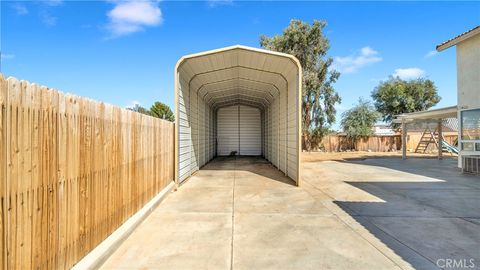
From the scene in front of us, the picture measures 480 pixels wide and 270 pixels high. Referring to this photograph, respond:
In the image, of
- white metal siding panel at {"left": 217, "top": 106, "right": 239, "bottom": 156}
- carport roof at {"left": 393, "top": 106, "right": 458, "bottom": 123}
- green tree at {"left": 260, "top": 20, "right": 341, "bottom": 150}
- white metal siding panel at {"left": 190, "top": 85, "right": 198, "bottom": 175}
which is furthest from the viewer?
green tree at {"left": 260, "top": 20, "right": 341, "bottom": 150}

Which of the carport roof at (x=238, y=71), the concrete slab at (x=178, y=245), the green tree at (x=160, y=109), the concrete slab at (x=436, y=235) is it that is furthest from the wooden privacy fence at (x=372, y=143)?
the green tree at (x=160, y=109)

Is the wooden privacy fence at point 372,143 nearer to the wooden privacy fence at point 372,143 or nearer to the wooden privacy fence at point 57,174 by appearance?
the wooden privacy fence at point 372,143

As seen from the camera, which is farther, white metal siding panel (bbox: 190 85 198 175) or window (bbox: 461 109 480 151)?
window (bbox: 461 109 480 151)

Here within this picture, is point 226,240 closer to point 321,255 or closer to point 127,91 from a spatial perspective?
point 321,255

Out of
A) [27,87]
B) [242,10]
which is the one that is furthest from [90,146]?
[242,10]

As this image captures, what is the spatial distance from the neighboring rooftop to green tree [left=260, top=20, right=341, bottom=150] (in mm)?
10511

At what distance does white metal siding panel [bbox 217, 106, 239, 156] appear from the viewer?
18125mm

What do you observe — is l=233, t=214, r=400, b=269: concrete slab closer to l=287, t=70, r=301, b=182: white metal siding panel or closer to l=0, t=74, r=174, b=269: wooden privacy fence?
l=0, t=74, r=174, b=269: wooden privacy fence

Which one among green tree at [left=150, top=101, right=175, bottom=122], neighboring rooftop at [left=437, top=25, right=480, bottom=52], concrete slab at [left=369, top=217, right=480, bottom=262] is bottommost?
concrete slab at [left=369, top=217, right=480, bottom=262]

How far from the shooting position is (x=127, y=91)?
90.8ft

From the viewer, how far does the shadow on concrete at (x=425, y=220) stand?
327 cm

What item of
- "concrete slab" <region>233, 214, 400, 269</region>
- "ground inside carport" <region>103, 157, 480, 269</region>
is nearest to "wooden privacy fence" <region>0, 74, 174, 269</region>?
"ground inside carport" <region>103, 157, 480, 269</region>

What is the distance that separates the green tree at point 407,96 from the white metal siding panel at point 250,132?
2055cm

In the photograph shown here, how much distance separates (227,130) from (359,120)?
13466 mm
